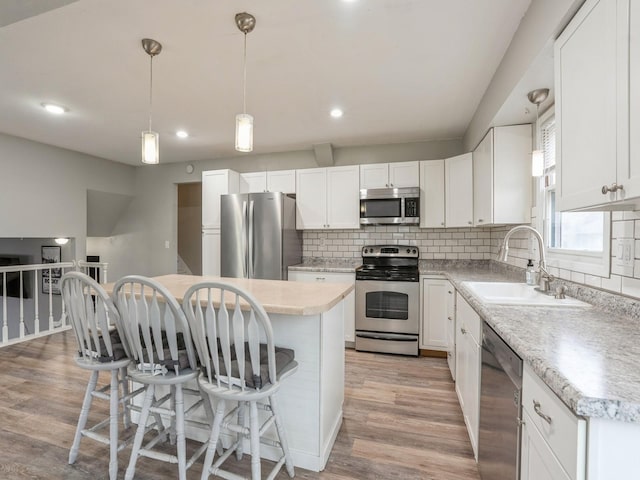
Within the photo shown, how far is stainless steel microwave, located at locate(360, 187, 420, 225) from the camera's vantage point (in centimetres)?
357

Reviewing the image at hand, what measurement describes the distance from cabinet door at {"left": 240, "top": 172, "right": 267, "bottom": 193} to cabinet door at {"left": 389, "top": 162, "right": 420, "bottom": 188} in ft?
5.46

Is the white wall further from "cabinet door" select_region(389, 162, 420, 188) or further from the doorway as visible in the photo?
"cabinet door" select_region(389, 162, 420, 188)

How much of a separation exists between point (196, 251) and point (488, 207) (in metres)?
5.30

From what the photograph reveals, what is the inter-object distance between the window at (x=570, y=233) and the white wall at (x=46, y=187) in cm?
559

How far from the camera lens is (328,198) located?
12.9ft

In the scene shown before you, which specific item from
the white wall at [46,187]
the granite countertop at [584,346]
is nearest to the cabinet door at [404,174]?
the granite countertop at [584,346]

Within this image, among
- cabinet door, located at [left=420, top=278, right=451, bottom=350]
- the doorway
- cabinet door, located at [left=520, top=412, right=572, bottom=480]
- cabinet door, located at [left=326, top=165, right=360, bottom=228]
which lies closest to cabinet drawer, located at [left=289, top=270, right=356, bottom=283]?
cabinet door, located at [left=326, top=165, right=360, bottom=228]

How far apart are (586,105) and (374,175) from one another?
266 cm

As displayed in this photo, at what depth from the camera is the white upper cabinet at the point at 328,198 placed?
3852 millimetres

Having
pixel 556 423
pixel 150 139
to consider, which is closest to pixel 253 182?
pixel 150 139

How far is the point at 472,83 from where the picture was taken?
249 centimetres

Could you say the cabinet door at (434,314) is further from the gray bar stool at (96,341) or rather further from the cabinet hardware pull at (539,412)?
the gray bar stool at (96,341)

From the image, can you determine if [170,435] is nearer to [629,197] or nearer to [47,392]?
[47,392]

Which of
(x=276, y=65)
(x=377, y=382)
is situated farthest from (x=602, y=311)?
(x=276, y=65)
